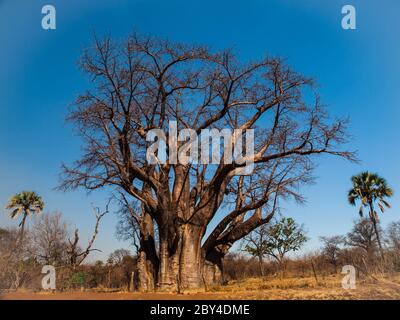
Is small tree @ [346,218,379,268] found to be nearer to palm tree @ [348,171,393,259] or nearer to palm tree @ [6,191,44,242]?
palm tree @ [348,171,393,259]

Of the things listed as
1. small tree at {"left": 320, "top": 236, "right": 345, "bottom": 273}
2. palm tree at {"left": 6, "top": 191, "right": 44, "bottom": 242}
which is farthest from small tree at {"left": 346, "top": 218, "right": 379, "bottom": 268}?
palm tree at {"left": 6, "top": 191, "right": 44, "bottom": 242}

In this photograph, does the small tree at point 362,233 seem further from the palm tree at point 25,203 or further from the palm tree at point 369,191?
the palm tree at point 25,203

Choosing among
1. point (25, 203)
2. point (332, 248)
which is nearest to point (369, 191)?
point (332, 248)

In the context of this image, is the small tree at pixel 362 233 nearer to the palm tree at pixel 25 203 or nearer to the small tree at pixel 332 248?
the small tree at pixel 332 248

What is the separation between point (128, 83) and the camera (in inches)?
480

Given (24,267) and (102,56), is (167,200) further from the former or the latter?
(24,267)

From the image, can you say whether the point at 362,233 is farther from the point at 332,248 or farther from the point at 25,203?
the point at 25,203

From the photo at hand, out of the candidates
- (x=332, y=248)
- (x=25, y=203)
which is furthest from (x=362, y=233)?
(x=25, y=203)

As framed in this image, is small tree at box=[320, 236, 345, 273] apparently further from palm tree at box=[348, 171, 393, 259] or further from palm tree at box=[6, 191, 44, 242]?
palm tree at box=[6, 191, 44, 242]

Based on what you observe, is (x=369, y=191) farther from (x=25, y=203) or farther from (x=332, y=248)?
(x=25, y=203)

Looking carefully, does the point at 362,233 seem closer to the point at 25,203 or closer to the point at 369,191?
the point at 369,191

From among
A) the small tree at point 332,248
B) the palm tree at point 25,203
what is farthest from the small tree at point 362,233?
the palm tree at point 25,203

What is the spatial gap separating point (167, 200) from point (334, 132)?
21.5 feet

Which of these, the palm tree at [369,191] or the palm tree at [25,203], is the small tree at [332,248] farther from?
the palm tree at [25,203]
